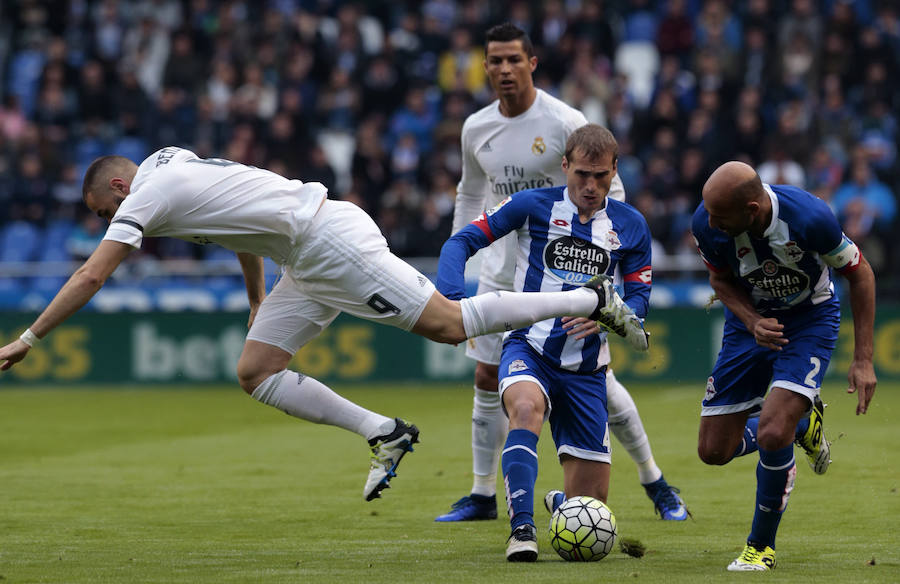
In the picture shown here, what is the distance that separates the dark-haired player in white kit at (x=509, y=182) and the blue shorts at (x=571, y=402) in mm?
1114

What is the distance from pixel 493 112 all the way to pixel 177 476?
3.69 m

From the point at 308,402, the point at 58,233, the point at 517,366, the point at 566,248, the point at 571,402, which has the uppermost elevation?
the point at 566,248

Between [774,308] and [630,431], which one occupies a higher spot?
[774,308]

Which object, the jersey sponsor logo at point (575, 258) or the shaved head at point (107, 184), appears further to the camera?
the jersey sponsor logo at point (575, 258)

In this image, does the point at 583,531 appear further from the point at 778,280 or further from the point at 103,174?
the point at 103,174

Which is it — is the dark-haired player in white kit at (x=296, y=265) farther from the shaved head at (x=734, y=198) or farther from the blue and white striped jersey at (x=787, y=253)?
the shaved head at (x=734, y=198)

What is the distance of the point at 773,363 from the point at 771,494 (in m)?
0.77

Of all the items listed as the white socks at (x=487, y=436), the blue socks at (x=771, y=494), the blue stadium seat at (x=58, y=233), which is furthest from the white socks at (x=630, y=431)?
the blue stadium seat at (x=58, y=233)

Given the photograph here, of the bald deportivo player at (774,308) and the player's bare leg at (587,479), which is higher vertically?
the bald deportivo player at (774,308)

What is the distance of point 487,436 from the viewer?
A: 816 centimetres

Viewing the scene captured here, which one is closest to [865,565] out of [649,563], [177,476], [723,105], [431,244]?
[649,563]

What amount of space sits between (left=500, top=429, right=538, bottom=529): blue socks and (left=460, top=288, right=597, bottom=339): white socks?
56 cm

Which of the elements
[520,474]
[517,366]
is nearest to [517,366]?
[517,366]

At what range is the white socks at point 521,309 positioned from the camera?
671 cm
